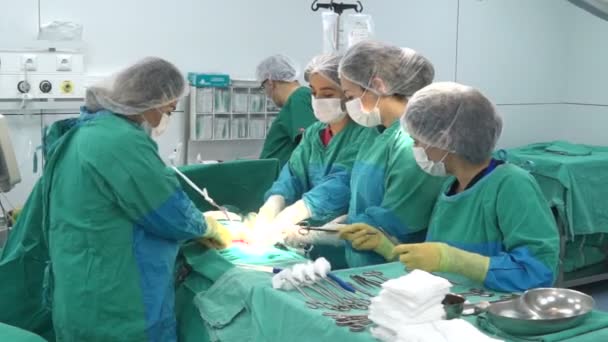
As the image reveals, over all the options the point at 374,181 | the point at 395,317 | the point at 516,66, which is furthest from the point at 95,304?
the point at 516,66

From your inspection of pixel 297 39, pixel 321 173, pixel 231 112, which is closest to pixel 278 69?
pixel 231 112

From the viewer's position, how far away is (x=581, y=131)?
560cm

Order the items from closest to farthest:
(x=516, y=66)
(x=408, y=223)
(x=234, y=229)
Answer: (x=408, y=223) < (x=234, y=229) < (x=516, y=66)

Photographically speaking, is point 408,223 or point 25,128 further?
point 25,128

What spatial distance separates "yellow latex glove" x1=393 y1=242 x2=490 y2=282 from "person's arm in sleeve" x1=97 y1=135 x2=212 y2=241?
862 millimetres

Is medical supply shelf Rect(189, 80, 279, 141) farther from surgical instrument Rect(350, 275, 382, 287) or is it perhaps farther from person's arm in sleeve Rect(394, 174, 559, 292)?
person's arm in sleeve Rect(394, 174, 559, 292)

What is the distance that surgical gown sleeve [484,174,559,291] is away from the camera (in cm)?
180

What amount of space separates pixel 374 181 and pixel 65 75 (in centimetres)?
213

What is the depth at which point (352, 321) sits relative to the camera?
5.17 feet

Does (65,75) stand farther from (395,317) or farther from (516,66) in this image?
(516,66)

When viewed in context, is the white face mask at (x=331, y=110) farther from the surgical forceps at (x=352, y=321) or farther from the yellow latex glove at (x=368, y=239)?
the surgical forceps at (x=352, y=321)

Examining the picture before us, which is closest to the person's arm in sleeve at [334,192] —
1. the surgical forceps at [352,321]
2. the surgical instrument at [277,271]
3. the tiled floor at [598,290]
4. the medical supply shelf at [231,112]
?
the surgical instrument at [277,271]

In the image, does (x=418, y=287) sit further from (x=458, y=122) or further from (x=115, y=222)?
(x=115, y=222)

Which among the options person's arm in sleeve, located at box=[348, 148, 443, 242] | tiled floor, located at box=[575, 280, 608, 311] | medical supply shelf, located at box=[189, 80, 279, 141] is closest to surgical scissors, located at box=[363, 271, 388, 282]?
person's arm in sleeve, located at box=[348, 148, 443, 242]
